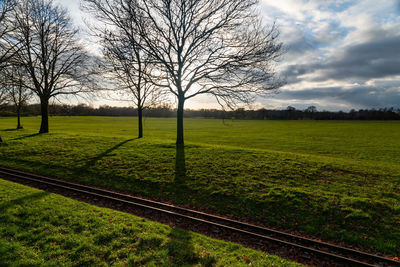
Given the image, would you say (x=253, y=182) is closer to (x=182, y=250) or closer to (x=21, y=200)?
(x=182, y=250)

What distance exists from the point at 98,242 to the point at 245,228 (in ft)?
16.7

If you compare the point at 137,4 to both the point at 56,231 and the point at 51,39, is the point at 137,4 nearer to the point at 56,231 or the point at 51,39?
the point at 56,231

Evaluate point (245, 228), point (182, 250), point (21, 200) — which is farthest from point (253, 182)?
point (21, 200)

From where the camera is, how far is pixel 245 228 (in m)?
8.20

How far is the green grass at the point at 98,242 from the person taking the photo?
5625 mm

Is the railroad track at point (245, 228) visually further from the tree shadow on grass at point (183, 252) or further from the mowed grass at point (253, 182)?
the tree shadow on grass at point (183, 252)

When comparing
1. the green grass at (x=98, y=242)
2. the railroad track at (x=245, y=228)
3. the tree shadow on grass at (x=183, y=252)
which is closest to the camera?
the green grass at (x=98, y=242)

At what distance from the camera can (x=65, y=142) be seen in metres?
22.7

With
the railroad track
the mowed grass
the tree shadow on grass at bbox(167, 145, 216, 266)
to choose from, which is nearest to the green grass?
the tree shadow on grass at bbox(167, 145, 216, 266)

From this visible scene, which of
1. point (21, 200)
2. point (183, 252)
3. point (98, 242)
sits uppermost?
point (21, 200)

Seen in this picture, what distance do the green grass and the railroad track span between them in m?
1.08

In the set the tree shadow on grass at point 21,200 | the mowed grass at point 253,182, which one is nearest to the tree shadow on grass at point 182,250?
the mowed grass at point 253,182

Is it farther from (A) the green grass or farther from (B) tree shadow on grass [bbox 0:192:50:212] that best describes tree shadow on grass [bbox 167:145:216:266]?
(B) tree shadow on grass [bbox 0:192:50:212]

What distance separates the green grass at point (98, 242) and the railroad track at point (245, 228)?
3.53ft
